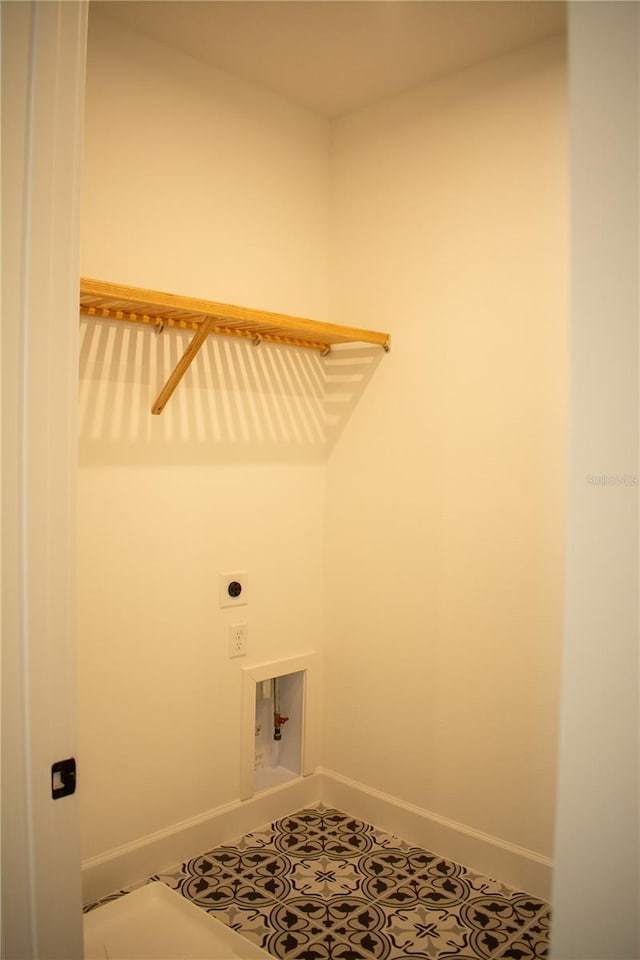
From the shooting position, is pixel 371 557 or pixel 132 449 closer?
pixel 132 449

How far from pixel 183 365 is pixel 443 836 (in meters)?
1.78

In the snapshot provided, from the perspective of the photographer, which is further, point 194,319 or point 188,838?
point 188,838

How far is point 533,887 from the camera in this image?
227cm

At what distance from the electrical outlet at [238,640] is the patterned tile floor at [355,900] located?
0.65 metres

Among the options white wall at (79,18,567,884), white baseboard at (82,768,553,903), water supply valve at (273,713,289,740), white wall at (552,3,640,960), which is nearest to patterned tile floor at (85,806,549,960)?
white baseboard at (82,768,553,903)

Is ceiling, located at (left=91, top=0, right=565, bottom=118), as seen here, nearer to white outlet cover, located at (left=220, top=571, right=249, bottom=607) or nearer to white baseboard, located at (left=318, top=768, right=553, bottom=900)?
white outlet cover, located at (left=220, top=571, right=249, bottom=607)

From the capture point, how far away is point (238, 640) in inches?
103

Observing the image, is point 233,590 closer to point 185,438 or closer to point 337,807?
point 185,438

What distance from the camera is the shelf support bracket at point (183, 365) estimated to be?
84.5 inches

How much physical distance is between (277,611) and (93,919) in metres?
1.12

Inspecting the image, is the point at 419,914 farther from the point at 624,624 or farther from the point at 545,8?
the point at 545,8

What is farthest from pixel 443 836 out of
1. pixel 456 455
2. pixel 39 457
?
pixel 39 457

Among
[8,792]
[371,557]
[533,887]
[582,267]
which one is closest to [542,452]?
[371,557]

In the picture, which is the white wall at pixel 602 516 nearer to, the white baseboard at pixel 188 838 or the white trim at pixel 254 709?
the white baseboard at pixel 188 838
